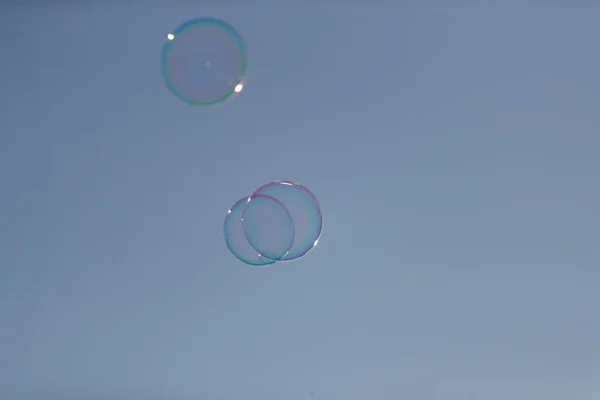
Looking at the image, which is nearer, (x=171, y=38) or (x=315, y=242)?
(x=171, y=38)

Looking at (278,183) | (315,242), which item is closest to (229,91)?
(278,183)

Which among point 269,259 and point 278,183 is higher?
point 278,183

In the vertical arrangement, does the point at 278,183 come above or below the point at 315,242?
above

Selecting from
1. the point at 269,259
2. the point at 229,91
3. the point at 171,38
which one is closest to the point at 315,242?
the point at 269,259

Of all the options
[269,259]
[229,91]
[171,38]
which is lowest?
[269,259]

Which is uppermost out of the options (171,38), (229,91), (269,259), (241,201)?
(171,38)

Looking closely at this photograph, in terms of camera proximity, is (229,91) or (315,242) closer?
(229,91)

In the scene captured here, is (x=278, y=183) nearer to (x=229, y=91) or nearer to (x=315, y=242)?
(x=315, y=242)

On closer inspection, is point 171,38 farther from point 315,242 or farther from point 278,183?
point 315,242
